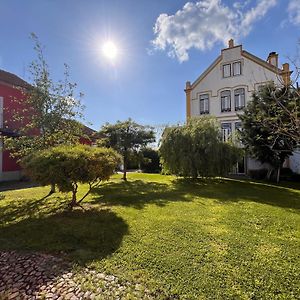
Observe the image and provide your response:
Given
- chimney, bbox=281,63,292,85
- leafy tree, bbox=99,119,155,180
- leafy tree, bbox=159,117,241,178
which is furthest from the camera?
leafy tree, bbox=99,119,155,180

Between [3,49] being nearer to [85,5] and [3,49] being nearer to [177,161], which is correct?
[85,5]

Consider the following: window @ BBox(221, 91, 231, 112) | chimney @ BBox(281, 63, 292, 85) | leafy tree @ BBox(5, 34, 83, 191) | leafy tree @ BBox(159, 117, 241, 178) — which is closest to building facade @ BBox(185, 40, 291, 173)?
window @ BBox(221, 91, 231, 112)

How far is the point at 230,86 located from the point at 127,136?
489 inches

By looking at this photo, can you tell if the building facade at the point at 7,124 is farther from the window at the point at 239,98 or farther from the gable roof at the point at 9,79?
the window at the point at 239,98

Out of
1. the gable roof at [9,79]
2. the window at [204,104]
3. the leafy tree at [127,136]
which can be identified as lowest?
the leafy tree at [127,136]

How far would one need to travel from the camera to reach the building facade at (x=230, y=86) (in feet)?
71.3

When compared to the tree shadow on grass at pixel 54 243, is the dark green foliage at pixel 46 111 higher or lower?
higher

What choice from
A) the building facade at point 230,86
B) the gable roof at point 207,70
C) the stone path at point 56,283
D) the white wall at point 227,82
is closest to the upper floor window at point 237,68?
the building facade at point 230,86

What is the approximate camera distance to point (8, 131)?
16531 millimetres

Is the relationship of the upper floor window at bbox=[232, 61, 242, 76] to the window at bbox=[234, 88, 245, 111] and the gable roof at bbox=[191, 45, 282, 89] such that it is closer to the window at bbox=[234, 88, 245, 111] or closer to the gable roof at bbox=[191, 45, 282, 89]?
the gable roof at bbox=[191, 45, 282, 89]

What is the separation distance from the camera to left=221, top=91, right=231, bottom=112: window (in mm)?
23062

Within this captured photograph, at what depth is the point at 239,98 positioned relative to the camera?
74.0 ft

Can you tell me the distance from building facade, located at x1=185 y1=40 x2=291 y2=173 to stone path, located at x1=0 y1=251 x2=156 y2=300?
768 inches

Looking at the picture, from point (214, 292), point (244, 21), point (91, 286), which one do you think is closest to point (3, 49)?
point (244, 21)
